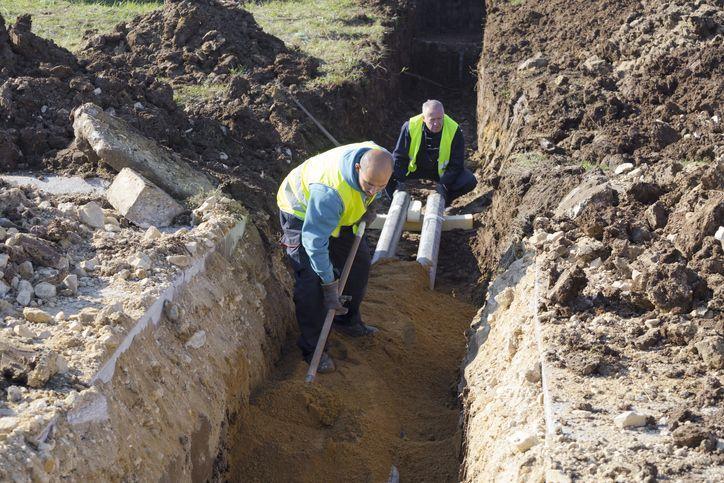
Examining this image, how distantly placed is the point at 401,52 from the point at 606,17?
3.90 meters

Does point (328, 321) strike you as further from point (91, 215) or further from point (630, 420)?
point (630, 420)

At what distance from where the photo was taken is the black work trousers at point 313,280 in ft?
19.8

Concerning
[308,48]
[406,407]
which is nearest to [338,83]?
[308,48]

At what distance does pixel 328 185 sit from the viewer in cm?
558

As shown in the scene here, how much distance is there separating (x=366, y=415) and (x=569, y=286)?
1720mm

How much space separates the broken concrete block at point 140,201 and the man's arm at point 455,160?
12.3 ft

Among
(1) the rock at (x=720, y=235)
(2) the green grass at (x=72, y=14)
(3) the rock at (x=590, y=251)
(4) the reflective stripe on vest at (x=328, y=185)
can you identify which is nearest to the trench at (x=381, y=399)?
(4) the reflective stripe on vest at (x=328, y=185)

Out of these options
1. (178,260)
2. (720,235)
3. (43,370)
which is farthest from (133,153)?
(720,235)

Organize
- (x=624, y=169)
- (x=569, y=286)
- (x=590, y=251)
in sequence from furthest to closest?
(x=624, y=169) < (x=590, y=251) < (x=569, y=286)

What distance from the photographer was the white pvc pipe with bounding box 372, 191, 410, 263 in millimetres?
8086

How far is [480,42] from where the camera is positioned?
51.9ft

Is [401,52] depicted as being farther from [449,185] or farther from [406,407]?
[406,407]

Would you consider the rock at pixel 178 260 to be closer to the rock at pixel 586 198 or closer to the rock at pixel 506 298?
the rock at pixel 506 298

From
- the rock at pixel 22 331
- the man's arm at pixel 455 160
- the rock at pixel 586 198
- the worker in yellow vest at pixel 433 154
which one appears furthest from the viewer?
the man's arm at pixel 455 160
